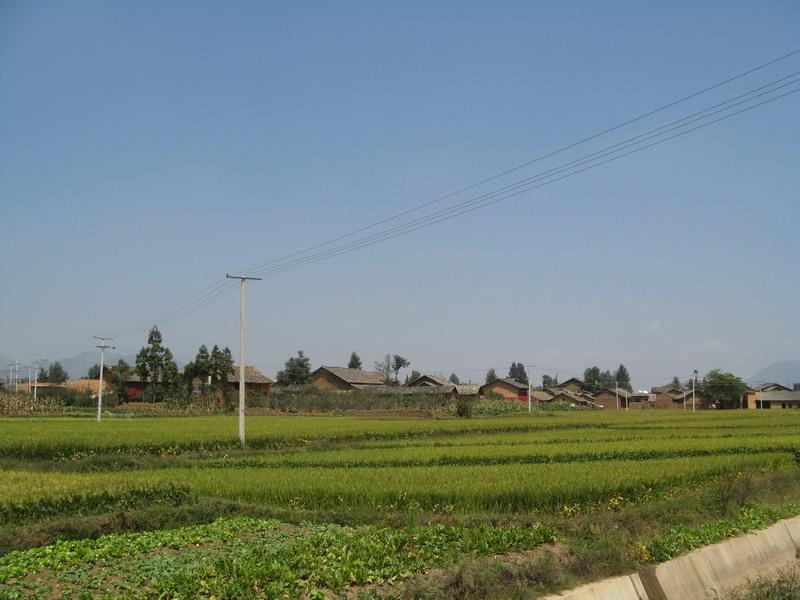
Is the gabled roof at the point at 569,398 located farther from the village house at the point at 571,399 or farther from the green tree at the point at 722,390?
the green tree at the point at 722,390

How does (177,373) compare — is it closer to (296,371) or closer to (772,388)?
(296,371)

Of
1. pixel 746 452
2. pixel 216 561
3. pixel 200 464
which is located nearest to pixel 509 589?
pixel 216 561

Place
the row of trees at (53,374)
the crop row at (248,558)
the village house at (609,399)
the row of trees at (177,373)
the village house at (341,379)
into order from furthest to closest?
1. the row of trees at (53,374)
2. the village house at (609,399)
3. the village house at (341,379)
4. the row of trees at (177,373)
5. the crop row at (248,558)

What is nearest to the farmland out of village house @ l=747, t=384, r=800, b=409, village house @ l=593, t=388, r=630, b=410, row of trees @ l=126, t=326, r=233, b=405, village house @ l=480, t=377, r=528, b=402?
row of trees @ l=126, t=326, r=233, b=405

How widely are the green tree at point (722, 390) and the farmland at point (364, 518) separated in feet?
271

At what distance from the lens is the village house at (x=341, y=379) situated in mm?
97188

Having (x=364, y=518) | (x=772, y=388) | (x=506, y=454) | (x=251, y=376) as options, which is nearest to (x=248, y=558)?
(x=364, y=518)

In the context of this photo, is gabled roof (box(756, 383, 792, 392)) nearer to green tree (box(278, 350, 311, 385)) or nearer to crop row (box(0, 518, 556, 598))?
green tree (box(278, 350, 311, 385))

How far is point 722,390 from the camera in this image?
104m

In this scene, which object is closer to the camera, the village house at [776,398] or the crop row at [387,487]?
the crop row at [387,487]

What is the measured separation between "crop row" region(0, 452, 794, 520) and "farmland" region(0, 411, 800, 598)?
45 millimetres

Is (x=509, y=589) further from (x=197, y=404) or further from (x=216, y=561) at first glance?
(x=197, y=404)

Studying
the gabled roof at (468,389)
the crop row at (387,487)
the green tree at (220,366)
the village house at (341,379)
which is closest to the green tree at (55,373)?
the village house at (341,379)

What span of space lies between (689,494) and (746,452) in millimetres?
12283
